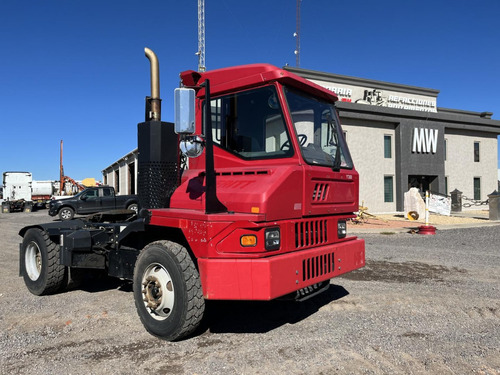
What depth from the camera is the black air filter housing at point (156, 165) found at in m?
4.45

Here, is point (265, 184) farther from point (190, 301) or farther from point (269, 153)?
point (190, 301)

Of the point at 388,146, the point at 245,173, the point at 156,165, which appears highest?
the point at 388,146

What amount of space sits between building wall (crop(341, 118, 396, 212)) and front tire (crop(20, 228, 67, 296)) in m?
19.1

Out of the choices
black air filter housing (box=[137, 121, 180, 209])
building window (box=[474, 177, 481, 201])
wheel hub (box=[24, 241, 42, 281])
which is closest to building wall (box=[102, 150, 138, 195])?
wheel hub (box=[24, 241, 42, 281])

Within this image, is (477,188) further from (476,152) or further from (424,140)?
(424,140)

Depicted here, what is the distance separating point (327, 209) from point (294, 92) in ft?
4.52

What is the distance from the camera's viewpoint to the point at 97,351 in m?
3.61

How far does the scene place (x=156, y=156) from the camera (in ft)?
14.8

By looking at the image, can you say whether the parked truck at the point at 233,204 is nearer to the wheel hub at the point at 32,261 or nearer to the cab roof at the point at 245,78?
the cab roof at the point at 245,78

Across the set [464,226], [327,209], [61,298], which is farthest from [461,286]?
[464,226]

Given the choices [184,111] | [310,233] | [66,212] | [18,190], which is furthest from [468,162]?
[18,190]

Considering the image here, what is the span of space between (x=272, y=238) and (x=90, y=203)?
2014cm

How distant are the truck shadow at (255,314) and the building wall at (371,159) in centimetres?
1815

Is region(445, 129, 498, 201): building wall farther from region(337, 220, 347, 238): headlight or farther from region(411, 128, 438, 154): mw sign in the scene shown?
region(337, 220, 347, 238): headlight
